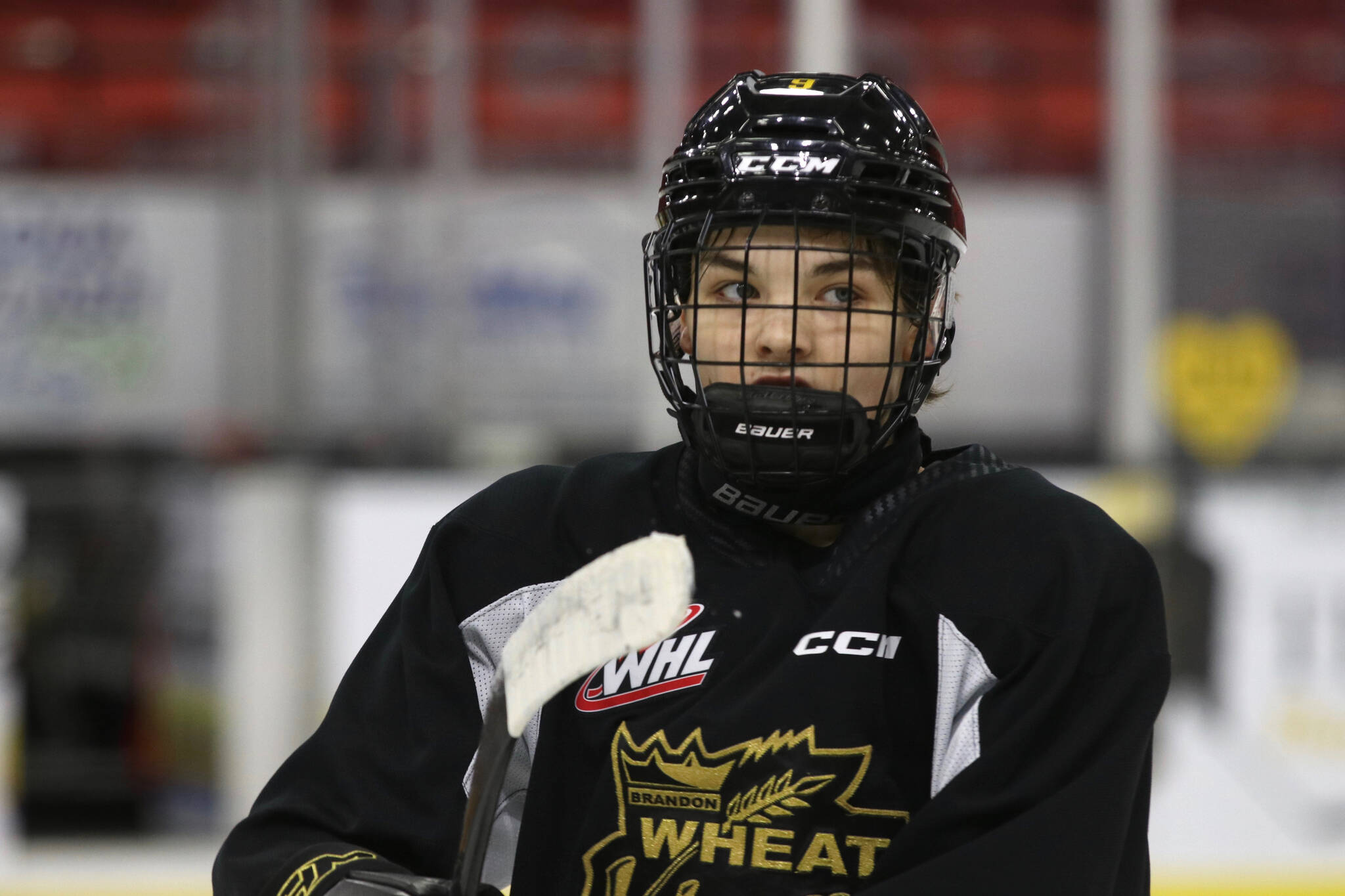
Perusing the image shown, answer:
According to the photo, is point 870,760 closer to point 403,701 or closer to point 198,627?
point 403,701

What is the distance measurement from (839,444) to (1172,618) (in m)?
2.41

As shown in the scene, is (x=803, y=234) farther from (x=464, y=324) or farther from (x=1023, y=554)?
(x=464, y=324)

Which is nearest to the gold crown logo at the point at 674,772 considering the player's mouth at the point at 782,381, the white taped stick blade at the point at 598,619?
the white taped stick blade at the point at 598,619

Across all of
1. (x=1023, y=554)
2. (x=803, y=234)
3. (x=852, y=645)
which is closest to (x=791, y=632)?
(x=852, y=645)

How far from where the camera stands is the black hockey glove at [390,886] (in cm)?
96

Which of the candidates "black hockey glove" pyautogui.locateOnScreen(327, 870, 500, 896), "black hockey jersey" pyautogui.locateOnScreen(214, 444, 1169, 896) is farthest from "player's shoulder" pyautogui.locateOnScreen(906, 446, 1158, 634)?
"black hockey glove" pyautogui.locateOnScreen(327, 870, 500, 896)

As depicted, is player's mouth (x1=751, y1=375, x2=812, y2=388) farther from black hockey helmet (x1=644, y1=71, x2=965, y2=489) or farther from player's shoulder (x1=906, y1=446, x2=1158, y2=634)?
player's shoulder (x1=906, y1=446, x2=1158, y2=634)

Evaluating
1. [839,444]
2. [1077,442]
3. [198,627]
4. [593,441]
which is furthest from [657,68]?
[839,444]

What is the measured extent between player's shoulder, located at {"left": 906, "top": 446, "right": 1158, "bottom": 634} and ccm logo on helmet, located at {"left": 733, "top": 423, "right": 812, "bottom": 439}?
94 mm

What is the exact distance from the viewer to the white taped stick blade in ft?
2.58

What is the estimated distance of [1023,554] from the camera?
0.97 meters

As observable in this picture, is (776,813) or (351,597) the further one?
(351,597)

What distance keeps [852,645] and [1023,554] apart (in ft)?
0.41

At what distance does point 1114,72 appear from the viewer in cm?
326
